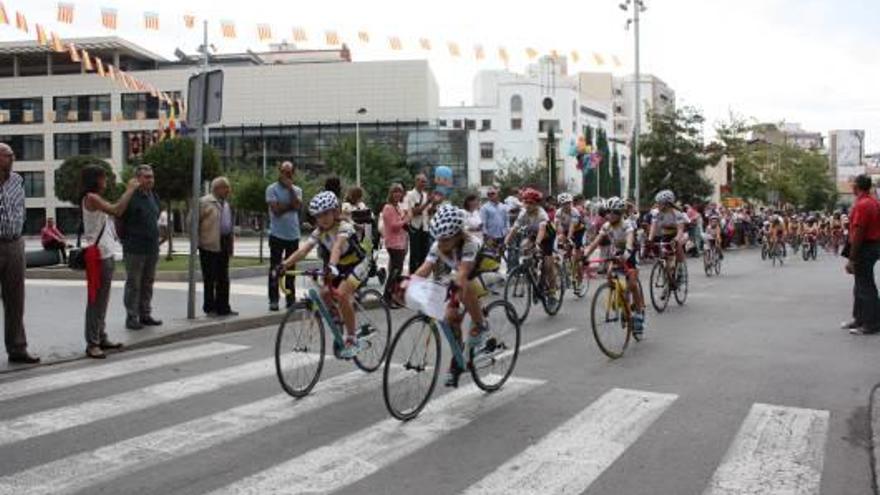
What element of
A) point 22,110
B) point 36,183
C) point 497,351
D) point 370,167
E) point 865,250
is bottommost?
point 497,351

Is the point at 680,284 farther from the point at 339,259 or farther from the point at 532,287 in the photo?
the point at 339,259

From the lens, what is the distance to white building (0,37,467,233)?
85.1m

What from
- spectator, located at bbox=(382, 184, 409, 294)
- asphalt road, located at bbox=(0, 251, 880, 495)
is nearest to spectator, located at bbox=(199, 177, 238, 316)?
asphalt road, located at bbox=(0, 251, 880, 495)

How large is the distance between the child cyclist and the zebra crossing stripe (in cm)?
127

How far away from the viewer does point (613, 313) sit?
31.9 feet

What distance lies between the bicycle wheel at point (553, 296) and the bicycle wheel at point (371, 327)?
4.64m

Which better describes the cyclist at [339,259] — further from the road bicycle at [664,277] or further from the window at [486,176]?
the window at [486,176]

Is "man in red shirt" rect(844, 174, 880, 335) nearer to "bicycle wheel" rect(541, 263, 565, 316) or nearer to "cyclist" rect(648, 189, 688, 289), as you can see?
"cyclist" rect(648, 189, 688, 289)

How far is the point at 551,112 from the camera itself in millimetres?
104688

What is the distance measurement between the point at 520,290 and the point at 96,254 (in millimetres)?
5532

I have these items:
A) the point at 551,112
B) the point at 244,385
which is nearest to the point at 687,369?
the point at 244,385

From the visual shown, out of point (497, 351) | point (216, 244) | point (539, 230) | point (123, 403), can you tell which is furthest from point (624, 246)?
point (123, 403)

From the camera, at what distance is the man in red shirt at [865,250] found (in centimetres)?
1150

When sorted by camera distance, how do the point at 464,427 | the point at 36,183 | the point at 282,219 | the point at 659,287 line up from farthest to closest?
1. the point at 36,183
2. the point at 659,287
3. the point at 282,219
4. the point at 464,427
